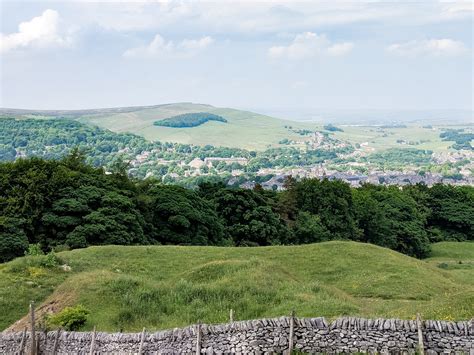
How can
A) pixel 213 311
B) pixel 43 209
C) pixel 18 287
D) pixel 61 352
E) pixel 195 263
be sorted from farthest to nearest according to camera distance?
pixel 43 209
pixel 195 263
pixel 18 287
pixel 213 311
pixel 61 352

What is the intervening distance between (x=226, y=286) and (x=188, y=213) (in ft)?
105

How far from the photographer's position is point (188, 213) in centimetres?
6147

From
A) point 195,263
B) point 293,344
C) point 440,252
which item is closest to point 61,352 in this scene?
point 293,344

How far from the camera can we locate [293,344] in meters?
19.9

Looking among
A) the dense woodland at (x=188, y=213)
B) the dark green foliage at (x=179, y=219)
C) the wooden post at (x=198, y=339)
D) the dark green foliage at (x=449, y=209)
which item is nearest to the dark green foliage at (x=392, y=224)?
the dense woodland at (x=188, y=213)

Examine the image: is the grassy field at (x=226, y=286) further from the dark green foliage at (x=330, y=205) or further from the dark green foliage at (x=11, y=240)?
the dark green foliage at (x=330, y=205)

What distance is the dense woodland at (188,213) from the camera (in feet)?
176

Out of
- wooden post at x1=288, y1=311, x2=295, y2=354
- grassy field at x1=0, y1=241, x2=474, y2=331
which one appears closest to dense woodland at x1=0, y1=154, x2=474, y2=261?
grassy field at x1=0, y1=241, x2=474, y2=331

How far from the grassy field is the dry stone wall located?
2.97m

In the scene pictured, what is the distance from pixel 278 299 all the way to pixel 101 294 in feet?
30.1

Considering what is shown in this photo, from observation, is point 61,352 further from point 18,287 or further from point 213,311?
point 18,287

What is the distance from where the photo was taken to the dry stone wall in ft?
62.4

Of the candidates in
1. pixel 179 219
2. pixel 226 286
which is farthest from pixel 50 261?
Result: pixel 179 219

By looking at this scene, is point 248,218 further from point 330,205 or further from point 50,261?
point 50,261
